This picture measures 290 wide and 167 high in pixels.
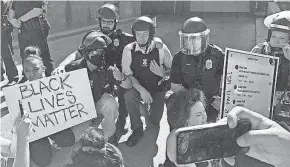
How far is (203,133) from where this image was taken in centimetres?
183

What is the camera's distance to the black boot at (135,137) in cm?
471

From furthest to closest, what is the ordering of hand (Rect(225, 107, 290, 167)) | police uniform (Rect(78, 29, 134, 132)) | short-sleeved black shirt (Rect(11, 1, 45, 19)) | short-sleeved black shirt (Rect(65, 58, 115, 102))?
short-sleeved black shirt (Rect(11, 1, 45, 19)) → police uniform (Rect(78, 29, 134, 132)) → short-sleeved black shirt (Rect(65, 58, 115, 102)) → hand (Rect(225, 107, 290, 167))

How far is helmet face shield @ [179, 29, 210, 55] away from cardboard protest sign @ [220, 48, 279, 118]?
56 centimetres

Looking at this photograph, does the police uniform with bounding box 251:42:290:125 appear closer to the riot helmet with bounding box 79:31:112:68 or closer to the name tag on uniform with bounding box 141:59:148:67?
the name tag on uniform with bounding box 141:59:148:67

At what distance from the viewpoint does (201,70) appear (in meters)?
4.27

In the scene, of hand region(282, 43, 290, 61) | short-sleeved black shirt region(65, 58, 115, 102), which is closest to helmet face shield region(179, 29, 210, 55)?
hand region(282, 43, 290, 61)

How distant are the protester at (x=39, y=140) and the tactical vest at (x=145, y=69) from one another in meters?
0.99

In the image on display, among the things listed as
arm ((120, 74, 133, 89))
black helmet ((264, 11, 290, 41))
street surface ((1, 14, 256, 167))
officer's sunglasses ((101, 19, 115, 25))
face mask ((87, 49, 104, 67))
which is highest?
black helmet ((264, 11, 290, 41))

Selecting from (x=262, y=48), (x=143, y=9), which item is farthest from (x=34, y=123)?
(x=143, y=9)

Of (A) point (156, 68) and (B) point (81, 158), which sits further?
(A) point (156, 68)

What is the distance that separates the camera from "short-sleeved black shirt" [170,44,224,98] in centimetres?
424

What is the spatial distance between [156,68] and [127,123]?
3.25ft

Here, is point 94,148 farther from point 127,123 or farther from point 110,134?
point 127,123

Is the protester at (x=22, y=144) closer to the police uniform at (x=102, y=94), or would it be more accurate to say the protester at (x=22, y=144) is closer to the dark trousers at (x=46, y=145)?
the dark trousers at (x=46, y=145)
